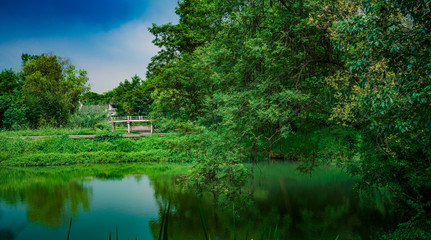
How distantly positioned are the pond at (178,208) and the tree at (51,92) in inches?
342

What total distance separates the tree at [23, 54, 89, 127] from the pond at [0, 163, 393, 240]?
28.5ft

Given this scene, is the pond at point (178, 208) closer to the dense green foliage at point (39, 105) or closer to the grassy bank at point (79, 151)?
the grassy bank at point (79, 151)

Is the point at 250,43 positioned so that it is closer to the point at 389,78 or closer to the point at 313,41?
the point at 313,41

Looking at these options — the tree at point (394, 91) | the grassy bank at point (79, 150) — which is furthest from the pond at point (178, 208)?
the grassy bank at point (79, 150)

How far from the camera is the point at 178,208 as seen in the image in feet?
31.1

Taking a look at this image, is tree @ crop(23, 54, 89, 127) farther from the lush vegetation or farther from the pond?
the lush vegetation

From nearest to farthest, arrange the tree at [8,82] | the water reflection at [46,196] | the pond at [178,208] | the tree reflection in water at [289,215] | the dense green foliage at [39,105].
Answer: the tree reflection in water at [289,215]
the pond at [178,208]
the water reflection at [46,196]
the dense green foliage at [39,105]
the tree at [8,82]

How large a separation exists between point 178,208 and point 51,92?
68.5 ft

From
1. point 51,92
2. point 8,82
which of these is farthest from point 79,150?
point 8,82

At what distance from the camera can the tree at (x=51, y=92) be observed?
74.4ft

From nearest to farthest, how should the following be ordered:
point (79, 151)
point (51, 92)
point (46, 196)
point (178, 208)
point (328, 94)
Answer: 1. point (328, 94)
2. point (178, 208)
3. point (46, 196)
4. point (79, 151)
5. point (51, 92)

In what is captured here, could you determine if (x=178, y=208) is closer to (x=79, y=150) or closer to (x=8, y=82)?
(x=79, y=150)

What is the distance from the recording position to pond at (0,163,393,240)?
24.8 ft

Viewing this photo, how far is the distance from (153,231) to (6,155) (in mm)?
14114
